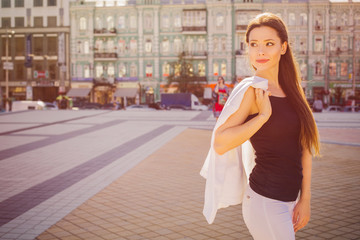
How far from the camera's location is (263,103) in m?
2.11

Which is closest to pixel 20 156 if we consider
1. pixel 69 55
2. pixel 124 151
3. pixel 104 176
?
pixel 124 151

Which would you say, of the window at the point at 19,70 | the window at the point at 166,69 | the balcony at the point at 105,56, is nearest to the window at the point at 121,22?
the balcony at the point at 105,56

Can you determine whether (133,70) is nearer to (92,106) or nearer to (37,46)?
(92,106)

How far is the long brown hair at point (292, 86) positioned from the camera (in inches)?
89.6

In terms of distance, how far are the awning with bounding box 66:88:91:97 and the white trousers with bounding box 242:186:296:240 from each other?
50108 millimetres

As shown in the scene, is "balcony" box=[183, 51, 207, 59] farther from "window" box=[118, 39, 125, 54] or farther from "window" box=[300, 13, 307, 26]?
"window" box=[300, 13, 307, 26]

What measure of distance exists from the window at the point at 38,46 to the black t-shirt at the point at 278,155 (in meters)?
56.2

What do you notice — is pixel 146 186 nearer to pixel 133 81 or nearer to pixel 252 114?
pixel 252 114

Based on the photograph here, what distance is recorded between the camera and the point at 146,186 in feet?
22.4

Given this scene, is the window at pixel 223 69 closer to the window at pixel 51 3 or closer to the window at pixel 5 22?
the window at pixel 51 3

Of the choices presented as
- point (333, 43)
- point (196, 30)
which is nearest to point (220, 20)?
point (196, 30)

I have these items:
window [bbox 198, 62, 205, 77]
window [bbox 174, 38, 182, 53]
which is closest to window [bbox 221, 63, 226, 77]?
window [bbox 198, 62, 205, 77]

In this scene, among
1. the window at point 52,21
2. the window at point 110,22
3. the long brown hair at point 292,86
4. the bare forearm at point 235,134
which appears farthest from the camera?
the window at point 52,21

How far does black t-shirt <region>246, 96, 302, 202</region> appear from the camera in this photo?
7.09 ft
